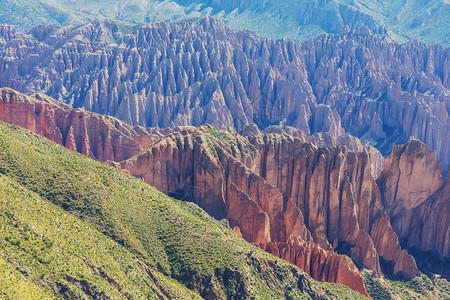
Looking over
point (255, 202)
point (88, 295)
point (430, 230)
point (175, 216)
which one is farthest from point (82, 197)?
point (430, 230)

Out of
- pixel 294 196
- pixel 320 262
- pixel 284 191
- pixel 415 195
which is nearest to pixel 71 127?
pixel 284 191

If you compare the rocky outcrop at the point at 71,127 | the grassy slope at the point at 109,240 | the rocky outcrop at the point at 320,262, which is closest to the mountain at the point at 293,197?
the rocky outcrop at the point at 320,262

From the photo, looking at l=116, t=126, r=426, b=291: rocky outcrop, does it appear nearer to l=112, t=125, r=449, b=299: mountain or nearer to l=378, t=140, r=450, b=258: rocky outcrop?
l=112, t=125, r=449, b=299: mountain

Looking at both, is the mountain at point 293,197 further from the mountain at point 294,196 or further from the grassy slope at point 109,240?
the grassy slope at point 109,240

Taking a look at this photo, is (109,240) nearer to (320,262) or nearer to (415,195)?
(320,262)

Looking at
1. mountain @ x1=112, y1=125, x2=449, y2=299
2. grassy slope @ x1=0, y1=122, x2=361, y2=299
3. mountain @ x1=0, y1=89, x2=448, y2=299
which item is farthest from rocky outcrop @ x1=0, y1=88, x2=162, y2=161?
grassy slope @ x1=0, y1=122, x2=361, y2=299

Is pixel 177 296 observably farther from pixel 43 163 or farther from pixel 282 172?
pixel 282 172
